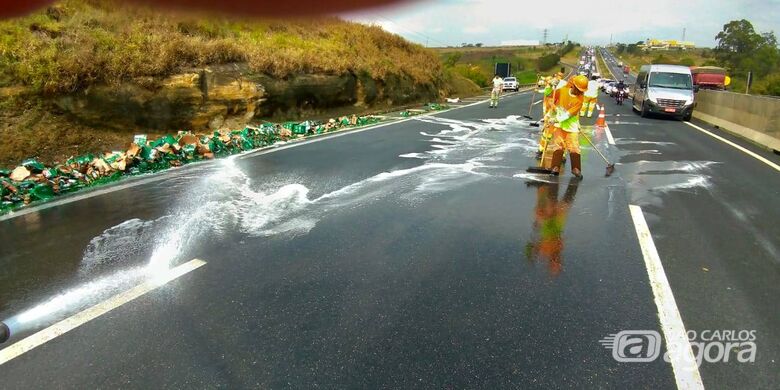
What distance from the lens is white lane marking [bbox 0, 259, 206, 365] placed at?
9.63 feet

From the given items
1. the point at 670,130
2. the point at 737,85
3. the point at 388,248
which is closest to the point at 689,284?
the point at 388,248

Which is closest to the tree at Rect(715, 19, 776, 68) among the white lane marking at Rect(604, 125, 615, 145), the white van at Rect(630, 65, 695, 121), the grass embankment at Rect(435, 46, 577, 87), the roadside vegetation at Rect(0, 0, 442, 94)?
the grass embankment at Rect(435, 46, 577, 87)

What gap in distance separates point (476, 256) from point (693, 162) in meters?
7.04

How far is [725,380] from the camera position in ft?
8.78

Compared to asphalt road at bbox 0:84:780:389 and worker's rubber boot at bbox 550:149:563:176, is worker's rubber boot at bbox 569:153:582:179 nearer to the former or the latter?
worker's rubber boot at bbox 550:149:563:176

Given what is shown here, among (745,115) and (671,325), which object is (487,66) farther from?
(671,325)

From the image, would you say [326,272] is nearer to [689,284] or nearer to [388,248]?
[388,248]

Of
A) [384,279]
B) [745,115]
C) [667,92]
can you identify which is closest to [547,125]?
[384,279]

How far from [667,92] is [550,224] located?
1633cm

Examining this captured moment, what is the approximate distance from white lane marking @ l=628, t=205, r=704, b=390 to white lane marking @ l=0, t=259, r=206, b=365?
11.3 feet

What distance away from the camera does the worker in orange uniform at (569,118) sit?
7.52 m

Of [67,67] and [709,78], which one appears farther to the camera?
[709,78]

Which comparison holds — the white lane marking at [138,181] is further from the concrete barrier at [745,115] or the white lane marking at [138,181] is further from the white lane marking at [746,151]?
the concrete barrier at [745,115]

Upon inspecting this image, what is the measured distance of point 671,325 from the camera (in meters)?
3.23
